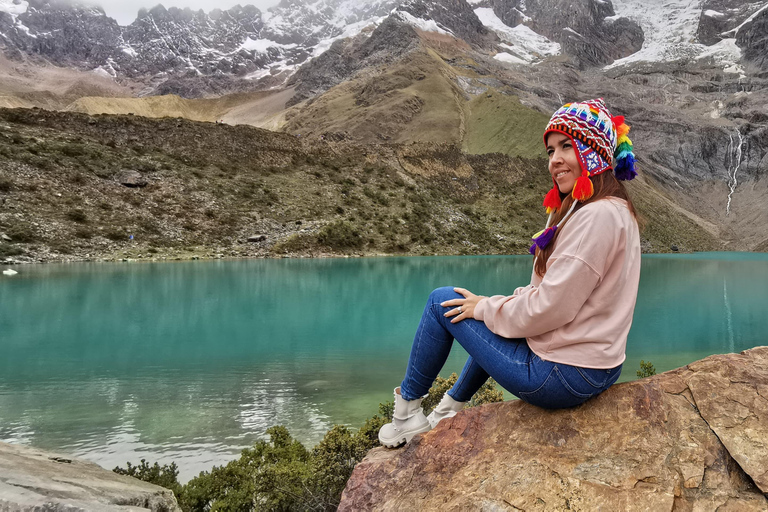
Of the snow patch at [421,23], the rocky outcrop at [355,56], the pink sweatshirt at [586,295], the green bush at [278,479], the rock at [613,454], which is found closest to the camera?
the rock at [613,454]

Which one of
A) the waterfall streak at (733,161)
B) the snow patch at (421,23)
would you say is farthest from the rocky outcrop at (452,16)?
the waterfall streak at (733,161)

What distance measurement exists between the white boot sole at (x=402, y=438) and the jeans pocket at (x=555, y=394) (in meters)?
0.89

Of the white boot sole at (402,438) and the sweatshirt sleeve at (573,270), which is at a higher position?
the sweatshirt sleeve at (573,270)

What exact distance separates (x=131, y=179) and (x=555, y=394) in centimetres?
4568

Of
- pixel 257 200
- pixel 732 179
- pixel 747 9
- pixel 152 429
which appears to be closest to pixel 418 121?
pixel 257 200

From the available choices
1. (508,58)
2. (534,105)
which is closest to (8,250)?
(534,105)

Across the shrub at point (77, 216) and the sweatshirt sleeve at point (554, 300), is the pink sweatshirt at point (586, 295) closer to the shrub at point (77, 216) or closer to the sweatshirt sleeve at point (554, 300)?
the sweatshirt sleeve at point (554, 300)

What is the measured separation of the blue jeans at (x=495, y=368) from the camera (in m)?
2.51

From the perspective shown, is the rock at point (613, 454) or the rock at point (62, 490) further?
the rock at point (613, 454)

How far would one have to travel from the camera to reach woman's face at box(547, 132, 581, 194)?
2750 millimetres

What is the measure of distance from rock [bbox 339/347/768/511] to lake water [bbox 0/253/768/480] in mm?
3660

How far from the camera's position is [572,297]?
2355 mm

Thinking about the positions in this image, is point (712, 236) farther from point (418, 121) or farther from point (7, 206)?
point (7, 206)

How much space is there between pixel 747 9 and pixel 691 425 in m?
269
